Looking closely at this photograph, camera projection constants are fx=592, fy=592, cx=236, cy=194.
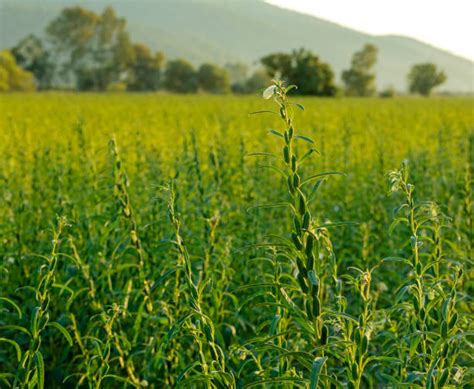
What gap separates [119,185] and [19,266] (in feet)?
4.72

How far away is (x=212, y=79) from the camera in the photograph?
89062 millimetres

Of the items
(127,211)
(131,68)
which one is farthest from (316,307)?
(131,68)

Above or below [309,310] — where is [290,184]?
above

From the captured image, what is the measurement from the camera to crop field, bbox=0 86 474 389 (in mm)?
1752

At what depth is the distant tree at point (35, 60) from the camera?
104m

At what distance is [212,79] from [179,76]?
902 centimetres

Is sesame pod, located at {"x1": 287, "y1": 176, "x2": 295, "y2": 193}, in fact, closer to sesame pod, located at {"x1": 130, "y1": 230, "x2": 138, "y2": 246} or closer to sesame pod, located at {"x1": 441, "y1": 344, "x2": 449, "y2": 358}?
sesame pod, located at {"x1": 441, "y1": 344, "x2": 449, "y2": 358}

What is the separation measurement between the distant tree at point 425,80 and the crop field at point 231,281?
303 feet

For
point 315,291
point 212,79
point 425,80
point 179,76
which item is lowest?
point 315,291

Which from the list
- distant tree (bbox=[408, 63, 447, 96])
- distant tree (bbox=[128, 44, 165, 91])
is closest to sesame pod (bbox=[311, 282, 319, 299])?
distant tree (bbox=[408, 63, 447, 96])

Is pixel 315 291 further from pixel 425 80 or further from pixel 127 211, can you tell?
pixel 425 80

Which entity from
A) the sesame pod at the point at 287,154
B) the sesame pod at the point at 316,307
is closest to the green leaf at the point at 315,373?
the sesame pod at the point at 316,307

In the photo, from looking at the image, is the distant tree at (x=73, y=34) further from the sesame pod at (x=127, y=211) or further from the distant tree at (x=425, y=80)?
the sesame pod at (x=127, y=211)

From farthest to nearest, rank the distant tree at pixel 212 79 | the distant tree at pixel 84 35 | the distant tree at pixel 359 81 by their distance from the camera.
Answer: the distant tree at pixel 84 35
the distant tree at pixel 212 79
the distant tree at pixel 359 81
